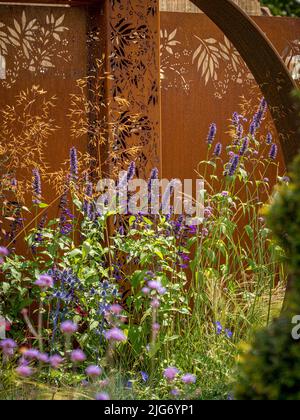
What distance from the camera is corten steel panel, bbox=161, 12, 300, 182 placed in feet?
20.6

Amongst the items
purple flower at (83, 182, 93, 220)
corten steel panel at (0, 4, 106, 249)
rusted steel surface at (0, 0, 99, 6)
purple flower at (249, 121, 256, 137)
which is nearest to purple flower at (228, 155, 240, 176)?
purple flower at (249, 121, 256, 137)

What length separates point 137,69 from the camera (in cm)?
541

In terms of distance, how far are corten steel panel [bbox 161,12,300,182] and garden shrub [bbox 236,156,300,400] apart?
358 centimetres

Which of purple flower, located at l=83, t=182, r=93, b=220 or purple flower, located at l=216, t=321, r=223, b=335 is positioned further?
purple flower, located at l=83, t=182, r=93, b=220

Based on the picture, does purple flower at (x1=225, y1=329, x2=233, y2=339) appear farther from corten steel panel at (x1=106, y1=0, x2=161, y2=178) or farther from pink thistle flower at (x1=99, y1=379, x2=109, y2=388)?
corten steel panel at (x1=106, y1=0, x2=161, y2=178)

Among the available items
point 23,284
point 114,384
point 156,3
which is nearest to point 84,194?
point 23,284

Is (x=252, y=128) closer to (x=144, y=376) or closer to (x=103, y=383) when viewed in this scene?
(x=144, y=376)

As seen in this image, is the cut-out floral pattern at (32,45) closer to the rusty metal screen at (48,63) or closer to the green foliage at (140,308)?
the rusty metal screen at (48,63)

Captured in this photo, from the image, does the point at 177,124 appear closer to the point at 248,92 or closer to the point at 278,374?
the point at 248,92

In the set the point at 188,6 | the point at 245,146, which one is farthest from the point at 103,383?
the point at 188,6

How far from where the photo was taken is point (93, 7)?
5.62 meters

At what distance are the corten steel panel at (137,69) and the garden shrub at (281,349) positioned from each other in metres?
2.73

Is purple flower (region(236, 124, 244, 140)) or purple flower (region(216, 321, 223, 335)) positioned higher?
purple flower (region(236, 124, 244, 140))

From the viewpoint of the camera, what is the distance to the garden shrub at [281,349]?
2525 millimetres
